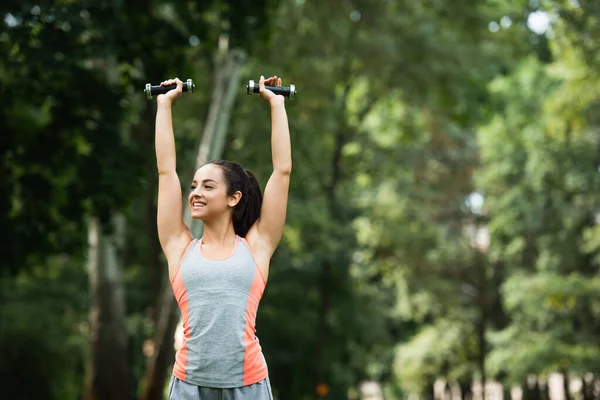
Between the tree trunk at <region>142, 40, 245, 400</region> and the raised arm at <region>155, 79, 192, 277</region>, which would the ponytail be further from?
the tree trunk at <region>142, 40, 245, 400</region>

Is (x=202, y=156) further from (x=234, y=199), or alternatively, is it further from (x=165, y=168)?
(x=234, y=199)

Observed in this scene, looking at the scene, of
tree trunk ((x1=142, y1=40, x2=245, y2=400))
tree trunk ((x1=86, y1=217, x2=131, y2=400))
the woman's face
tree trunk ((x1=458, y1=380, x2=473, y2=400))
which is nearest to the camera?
the woman's face

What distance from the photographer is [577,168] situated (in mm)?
24750

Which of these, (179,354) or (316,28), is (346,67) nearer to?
(316,28)

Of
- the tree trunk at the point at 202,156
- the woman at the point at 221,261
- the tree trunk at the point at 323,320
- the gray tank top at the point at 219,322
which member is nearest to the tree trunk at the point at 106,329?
the tree trunk at the point at 202,156

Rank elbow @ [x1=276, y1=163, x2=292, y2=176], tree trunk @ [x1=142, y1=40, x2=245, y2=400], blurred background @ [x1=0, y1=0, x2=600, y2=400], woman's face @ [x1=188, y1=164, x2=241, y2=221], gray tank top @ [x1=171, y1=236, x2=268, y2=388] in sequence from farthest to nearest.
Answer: tree trunk @ [x1=142, y1=40, x2=245, y2=400], blurred background @ [x1=0, y1=0, x2=600, y2=400], elbow @ [x1=276, y1=163, x2=292, y2=176], woman's face @ [x1=188, y1=164, x2=241, y2=221], gray tank top @ [x1=171, y1=236, x2=268, y2=388]

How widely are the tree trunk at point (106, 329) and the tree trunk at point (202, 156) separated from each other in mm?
463

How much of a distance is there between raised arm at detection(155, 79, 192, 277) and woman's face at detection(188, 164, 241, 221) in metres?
0.09

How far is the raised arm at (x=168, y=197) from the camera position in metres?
3.87

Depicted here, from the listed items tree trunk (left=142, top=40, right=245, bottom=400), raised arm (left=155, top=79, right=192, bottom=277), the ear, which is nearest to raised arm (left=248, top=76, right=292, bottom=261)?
the ear

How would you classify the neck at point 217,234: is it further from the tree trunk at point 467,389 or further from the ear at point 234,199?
the tree trunk at point 467,389

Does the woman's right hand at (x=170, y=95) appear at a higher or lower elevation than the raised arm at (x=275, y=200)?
higher

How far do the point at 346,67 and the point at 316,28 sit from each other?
2761 mm

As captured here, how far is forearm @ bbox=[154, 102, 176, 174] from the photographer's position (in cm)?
400
